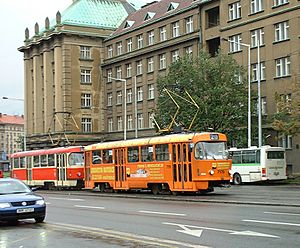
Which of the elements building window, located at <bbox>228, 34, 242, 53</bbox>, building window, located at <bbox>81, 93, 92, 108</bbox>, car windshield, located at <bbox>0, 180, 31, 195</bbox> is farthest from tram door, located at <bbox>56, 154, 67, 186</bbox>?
building window, located at <bbox>81, 93, 92, 108</bbox>

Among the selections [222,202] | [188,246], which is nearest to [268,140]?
[222,202]

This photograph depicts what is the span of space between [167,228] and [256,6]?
136ft

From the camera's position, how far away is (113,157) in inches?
1326

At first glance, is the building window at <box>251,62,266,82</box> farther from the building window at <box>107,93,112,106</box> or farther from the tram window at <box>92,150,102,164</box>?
the building window at <box>107,93,112,106</box>

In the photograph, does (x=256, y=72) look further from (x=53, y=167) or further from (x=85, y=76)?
(x=85, y=76)

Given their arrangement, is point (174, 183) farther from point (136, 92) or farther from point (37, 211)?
point (136, 92)

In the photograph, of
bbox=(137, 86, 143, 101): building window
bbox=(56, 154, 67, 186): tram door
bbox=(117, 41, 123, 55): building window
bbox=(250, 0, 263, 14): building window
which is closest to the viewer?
bbox=(56, 154, 67, 186): tram door

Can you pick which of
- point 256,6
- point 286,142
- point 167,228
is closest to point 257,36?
point 256,6

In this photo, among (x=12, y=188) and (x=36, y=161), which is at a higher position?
(x=12, y=188)

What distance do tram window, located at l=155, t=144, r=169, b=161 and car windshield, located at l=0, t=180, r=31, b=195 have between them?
39.7 ft

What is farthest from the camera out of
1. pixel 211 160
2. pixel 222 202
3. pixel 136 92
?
pixel 136 92

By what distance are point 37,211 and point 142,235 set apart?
13.8 feet

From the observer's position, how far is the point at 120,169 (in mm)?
32906

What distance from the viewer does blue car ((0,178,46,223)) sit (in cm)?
1587
